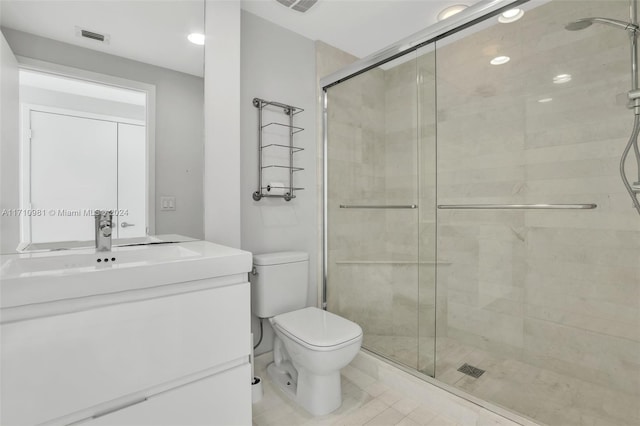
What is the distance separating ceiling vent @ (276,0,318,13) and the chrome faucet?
4.93 ft

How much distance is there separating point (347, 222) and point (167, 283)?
57.9 inches

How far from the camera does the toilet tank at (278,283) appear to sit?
69.4 inches

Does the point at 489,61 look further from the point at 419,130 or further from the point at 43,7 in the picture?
the point at 43,7

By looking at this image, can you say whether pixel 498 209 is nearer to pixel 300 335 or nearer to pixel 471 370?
pixel 471 370

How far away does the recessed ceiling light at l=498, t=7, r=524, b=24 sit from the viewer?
1472 millimetres

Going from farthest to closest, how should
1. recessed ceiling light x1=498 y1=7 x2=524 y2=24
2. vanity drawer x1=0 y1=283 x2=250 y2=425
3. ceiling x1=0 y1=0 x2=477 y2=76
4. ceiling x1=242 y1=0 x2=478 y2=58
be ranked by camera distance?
ceiling x1=242 y1=0 x2=478 y2=58, recessed ceiling light x1=498 y1=7 x2=524 y2=24, ceiling x1=0 y1=0 x2=477 y2=76, vanity drawer x1=0 y1=283 x2=250 y2=425

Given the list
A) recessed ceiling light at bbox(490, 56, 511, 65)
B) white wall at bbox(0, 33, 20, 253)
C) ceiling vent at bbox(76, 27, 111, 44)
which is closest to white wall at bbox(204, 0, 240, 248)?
ceiling vent at bbox(76, 27, 111, 44)

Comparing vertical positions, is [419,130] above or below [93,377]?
above

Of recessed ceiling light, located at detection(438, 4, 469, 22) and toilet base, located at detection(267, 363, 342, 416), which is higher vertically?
recessed ceiling light, located at detection(438, 4, 469, 22)

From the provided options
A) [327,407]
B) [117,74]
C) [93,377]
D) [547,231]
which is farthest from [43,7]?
[547,231]

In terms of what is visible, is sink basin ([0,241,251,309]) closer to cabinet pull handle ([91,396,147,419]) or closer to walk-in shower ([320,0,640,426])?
cabinet pull handle ([91,396,147,419])

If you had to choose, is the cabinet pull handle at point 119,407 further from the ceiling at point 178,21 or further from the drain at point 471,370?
the drain at point 471,370

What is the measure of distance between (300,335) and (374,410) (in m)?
0.54

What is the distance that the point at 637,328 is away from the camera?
4.72ft
